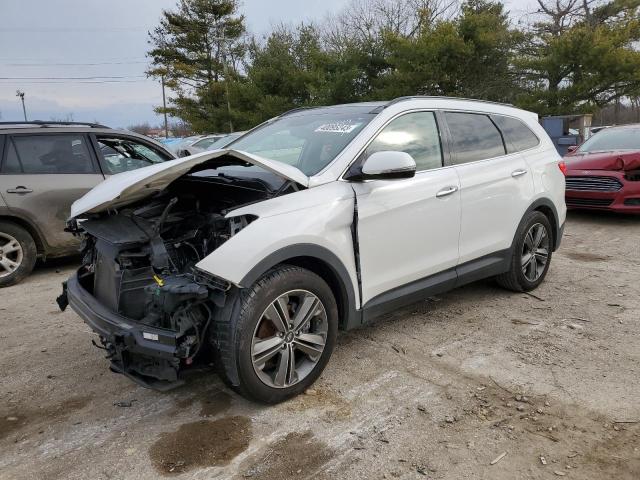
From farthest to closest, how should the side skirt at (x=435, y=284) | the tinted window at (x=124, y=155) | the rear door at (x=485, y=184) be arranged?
the tinted window at (x=124, y=155), the rear door at (x=485, y=184), the side skirt at (x=435, y=284)

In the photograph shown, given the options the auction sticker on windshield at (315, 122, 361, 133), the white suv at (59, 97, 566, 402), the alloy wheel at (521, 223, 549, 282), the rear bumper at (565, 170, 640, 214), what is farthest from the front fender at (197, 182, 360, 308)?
the rear bumper at (565, 170, 640, 214)

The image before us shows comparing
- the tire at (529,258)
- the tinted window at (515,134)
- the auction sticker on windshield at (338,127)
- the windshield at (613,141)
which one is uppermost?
the auction sticker on windshield at (338,127)

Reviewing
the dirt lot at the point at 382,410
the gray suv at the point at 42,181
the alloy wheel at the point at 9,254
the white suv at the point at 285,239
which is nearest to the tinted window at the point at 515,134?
the white suv at the point at 285,239

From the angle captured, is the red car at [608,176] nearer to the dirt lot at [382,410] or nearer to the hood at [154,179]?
the dirt lot at [382,410]

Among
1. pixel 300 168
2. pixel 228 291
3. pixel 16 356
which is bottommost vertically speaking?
pixel 16 356

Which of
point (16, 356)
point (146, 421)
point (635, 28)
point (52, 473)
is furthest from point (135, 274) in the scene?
point (635, 28)

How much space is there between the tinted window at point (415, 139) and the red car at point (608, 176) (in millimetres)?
5093

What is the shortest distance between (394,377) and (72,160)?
471 cm

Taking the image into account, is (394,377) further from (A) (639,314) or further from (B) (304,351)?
(A) (639,314)

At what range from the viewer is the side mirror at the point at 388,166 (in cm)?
311

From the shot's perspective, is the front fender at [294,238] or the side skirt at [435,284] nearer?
the front fender at [294,238]

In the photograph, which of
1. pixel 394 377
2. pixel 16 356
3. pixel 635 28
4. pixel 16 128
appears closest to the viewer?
pixel 394 377

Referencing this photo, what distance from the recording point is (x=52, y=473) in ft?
8.24

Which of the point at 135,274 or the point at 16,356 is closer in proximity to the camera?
the point at 135,274
